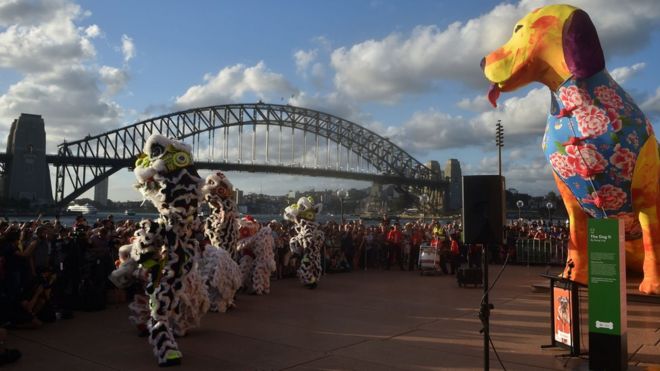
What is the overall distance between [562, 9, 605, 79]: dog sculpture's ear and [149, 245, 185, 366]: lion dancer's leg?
7225 millimetres

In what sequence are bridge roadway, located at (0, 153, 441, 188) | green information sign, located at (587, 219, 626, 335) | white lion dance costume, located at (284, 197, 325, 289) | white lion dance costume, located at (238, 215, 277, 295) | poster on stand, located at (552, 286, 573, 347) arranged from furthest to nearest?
bridge roadway, located at (0, 153, 441, 188)
white lion dance costume, located at (284, 197, 325, 289)
white lion dance costume, located at (238, 215, 277, 295)
poster on stand, located at (552, 286, 573, 347)
green information sign, located at (587, 219, 626, 335)

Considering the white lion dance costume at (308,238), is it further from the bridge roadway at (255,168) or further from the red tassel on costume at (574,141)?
the bridge roadway at (255,168)

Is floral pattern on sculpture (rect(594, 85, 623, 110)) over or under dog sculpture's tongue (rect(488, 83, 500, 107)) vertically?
under

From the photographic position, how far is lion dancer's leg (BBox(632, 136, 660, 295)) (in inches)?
354

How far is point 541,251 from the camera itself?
18.2 m

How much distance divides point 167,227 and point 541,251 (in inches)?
604

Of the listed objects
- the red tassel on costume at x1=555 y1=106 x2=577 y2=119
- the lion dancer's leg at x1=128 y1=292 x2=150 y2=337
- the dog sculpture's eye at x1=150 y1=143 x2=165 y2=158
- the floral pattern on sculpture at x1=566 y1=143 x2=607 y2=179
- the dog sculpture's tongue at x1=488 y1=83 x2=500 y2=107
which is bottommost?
the lion dancer's leg at x1=128 y1=292 x2=150 y2=337

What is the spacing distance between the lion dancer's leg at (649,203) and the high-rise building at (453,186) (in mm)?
78569

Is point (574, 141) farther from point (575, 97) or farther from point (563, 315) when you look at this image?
point (563, 315)

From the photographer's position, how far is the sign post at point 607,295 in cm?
546

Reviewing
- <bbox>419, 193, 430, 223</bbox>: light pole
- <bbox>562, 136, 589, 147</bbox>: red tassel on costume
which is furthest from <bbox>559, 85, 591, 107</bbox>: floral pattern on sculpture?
<bbox>419, 193, 430, 223</bbox>: light pole

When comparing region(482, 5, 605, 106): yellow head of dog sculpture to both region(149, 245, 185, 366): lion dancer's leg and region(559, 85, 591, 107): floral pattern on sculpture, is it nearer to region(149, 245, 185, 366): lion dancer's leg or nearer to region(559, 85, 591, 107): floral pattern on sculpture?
region(559, 85, 591, 107): floral pattern on sculpture

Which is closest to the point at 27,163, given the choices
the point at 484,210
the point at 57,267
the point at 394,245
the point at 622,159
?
the point at 394,245

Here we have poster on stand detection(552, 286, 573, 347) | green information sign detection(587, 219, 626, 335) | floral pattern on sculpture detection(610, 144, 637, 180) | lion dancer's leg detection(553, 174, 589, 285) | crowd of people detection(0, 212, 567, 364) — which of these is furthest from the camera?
lion dancer's leg detection(553, 174, 589, 285)
